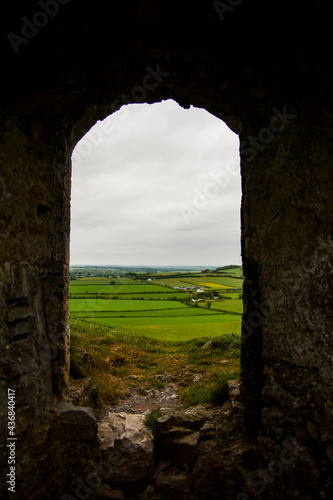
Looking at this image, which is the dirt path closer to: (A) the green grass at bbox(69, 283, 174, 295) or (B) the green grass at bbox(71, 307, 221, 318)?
(B) the green grass at bbox(71, 307, 221, 318)

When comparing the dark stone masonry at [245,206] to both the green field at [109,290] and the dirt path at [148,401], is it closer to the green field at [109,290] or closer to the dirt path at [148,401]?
the dirt path at [148,401]

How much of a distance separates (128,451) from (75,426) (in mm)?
884

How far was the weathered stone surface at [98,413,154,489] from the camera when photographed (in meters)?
3.94

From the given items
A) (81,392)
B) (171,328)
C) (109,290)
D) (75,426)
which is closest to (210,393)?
(81,392)

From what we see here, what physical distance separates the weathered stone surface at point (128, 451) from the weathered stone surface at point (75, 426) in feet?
Answer: 1.27

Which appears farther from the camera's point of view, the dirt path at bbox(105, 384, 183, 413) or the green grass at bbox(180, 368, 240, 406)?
the dirt path at bbox(105, 384, 183, 413)

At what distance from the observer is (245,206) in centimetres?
441

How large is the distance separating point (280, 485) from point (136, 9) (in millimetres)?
5401

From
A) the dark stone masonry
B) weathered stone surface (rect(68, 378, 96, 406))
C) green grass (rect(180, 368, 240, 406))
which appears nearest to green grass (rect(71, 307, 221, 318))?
green grass (rect(180, 368, 240, 406))

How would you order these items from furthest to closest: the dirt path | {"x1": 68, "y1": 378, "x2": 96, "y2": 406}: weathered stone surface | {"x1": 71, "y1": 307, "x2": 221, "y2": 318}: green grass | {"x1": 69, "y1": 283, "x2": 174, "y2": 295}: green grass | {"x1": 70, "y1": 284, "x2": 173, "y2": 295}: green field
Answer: {"x1": 69, "y1": 283, "x2": 174, "y2": 295}: green grass → {"x1": 70, "y1": 284, "x2": 173, "y2": 295}: green field → {"x1": 71, "y1": 307, "x2": 221, "y2": 318}: green grass → the dirt path → {"x1": 68, "y1": 378, "x2": 96, "y2": 406}: weathered stone surface

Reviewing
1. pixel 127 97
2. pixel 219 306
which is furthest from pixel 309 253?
pixel 219 306

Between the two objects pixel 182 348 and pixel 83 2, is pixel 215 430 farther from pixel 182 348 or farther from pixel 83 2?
pixel 83 2

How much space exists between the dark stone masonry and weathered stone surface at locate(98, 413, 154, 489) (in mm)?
205

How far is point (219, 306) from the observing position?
17734 millimetres
